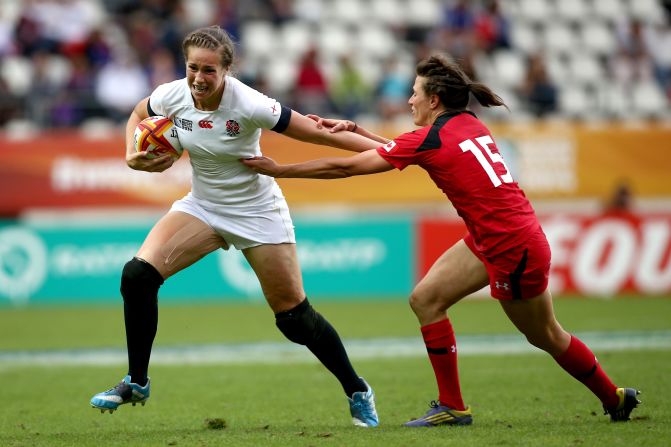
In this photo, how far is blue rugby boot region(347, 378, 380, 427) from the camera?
22.8ft

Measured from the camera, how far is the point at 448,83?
654cm

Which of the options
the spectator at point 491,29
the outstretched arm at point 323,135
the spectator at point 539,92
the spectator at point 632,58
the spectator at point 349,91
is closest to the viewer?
the outstretched arm at point 323,135

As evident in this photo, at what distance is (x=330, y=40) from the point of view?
20297mm

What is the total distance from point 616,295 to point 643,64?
5.47m

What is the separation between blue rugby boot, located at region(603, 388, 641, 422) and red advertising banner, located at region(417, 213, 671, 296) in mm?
10132

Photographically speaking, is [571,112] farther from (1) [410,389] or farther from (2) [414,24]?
(1) [410,389]

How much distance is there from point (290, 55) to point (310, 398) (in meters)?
12.2

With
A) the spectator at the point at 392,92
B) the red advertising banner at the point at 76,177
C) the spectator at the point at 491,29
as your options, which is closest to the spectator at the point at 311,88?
the spectator at the point at 392,92

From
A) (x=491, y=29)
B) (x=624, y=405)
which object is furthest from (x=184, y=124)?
(x=491, y=29)

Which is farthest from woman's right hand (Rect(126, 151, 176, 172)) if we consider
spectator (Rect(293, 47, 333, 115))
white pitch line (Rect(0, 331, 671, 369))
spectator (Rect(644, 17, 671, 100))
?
spectator (Rect(644, 17, 671, 100))

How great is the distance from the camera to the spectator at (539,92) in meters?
19.1

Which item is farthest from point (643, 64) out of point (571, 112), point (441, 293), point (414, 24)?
point (441, 293)

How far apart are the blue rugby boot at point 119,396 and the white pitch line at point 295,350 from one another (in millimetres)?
4237

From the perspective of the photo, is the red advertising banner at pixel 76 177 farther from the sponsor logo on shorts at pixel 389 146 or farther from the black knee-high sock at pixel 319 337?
the sponsor logo on shorts at pixel 389 146
